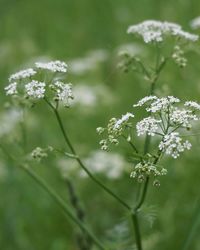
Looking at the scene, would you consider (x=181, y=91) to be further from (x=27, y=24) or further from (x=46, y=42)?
(x=27, y=24)

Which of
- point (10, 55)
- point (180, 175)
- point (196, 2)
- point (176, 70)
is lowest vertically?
point (180, 175)

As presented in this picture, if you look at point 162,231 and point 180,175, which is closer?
point 162,231

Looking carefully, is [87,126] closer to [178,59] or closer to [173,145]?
[178,59]

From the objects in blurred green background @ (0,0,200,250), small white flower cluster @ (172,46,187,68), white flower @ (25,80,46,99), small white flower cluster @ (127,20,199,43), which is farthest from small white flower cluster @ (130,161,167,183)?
small white flower cluster @ (127,20,199,43)

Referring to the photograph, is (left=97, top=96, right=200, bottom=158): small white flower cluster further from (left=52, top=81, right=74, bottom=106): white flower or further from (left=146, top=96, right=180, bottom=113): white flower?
(left=52, top=81, right=74, bottom=106): white flower

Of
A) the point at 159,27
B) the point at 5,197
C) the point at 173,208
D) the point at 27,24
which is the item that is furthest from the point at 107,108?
the point at 27,24

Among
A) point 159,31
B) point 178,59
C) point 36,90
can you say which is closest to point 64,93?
point 36,90

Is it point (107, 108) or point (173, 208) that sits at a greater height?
point (107, 108)
